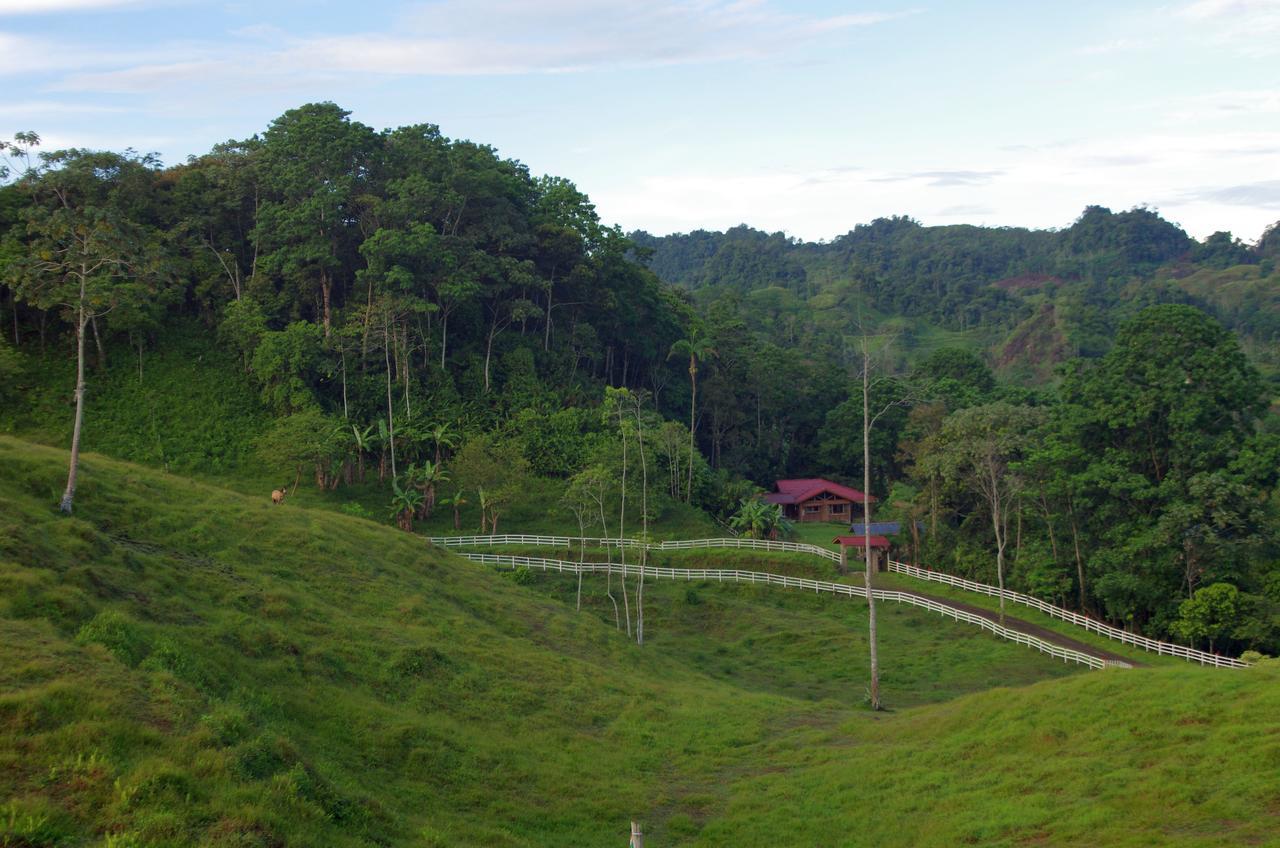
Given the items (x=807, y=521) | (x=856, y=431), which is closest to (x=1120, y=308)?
(x=856, y=431)

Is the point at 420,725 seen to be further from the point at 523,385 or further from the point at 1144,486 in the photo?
the point at 523,385

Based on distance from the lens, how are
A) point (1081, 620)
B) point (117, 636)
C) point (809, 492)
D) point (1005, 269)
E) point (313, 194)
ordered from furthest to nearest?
1. point (1005, 269)
2. point (809, 492)
3. point (313, 194)
4. point (1081, 620)
5. point (117, 636)

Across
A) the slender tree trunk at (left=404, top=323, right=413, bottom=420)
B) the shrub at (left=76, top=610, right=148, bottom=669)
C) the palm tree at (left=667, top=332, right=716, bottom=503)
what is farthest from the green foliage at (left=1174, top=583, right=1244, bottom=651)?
the slender tree trunk at (left=404, top=323, right=413, bottom=420)

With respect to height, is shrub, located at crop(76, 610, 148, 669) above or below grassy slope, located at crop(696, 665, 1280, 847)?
above

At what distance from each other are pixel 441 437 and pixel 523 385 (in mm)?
9345

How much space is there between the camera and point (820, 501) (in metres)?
72.6

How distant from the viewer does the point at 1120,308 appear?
423 feet

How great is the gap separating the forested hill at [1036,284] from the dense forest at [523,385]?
504 inches

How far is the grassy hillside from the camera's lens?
40.3 ft

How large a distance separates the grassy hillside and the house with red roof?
41962 millimetres

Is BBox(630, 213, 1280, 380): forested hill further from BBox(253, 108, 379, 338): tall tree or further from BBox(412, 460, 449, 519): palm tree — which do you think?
BBox(412, 460, 449, 519): palm tree

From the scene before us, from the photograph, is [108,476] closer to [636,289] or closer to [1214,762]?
[1214,762]

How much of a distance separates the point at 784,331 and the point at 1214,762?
99600 mm

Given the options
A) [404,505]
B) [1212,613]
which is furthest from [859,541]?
[404,505]
